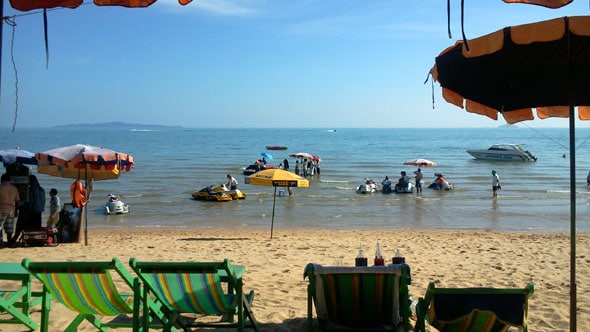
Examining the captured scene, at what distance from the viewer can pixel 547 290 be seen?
21.8ft

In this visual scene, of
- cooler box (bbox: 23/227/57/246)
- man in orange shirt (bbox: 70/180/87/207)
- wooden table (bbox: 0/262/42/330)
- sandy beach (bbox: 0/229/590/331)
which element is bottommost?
sandy beach (bbox: 0/229/590/331)

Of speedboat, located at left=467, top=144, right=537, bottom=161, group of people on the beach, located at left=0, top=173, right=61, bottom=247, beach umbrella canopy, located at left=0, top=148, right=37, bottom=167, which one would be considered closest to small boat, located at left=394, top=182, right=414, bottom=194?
group of people on the beach, located at left=0, top=173, right=61, bottom=247

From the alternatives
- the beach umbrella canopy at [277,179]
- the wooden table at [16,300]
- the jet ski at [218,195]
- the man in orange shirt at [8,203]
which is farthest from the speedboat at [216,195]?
the wooden table at [16,300]

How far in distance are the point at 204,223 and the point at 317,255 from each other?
26.1 feet

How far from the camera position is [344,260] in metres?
8.98

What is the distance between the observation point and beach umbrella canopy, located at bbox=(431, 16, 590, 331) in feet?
10.2

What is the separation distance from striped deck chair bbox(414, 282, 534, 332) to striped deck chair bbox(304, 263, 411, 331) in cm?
22

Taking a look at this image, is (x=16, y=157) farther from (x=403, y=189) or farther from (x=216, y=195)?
(x=403, y=189)

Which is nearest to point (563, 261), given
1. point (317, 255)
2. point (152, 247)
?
point (317, 255)

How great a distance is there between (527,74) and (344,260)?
16.7ft

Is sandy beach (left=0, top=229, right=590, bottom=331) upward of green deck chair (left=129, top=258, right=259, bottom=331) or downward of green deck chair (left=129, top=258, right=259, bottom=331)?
downward

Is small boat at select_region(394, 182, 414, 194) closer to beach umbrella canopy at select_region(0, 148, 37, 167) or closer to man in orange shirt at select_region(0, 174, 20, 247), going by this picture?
beach umbrella canopy at select_region(0, 148, 37, 167)

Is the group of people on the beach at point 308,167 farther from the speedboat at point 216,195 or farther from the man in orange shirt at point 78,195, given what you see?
the man in orange shirt at point 78,195

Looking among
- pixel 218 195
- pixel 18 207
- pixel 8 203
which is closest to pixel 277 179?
pixel 18 207
